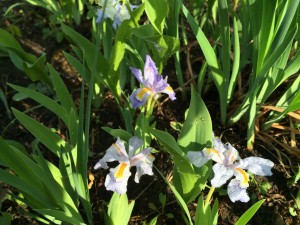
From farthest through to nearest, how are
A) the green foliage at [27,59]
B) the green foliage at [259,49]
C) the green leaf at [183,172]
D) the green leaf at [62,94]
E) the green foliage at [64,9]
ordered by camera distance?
the green foliage at [64,9]
the green foliage at [27,59]
the green leaf at [62,94]
the green foliage at [259,49]
the green leaf at [183,172]

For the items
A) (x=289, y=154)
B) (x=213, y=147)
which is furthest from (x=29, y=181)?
(x=289, y=154)

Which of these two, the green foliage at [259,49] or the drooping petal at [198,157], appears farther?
the green foliage at [259,49]

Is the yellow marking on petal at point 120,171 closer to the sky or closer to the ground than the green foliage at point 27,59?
closer to the ground

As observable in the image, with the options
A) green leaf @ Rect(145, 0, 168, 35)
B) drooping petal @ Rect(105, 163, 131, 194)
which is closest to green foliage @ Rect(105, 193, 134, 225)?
drooping petal @ Rect(105, 163, 131, 194)

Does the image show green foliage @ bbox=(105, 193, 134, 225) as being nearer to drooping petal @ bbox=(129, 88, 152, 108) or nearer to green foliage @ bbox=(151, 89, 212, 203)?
green foliage @ bbox=(151, 89, 212, 203)

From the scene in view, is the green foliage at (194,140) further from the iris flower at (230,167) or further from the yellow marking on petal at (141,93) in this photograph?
the yellow marking on petal at (141,93)

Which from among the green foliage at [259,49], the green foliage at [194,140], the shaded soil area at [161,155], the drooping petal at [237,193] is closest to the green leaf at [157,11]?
the green foliage at [259,49]
